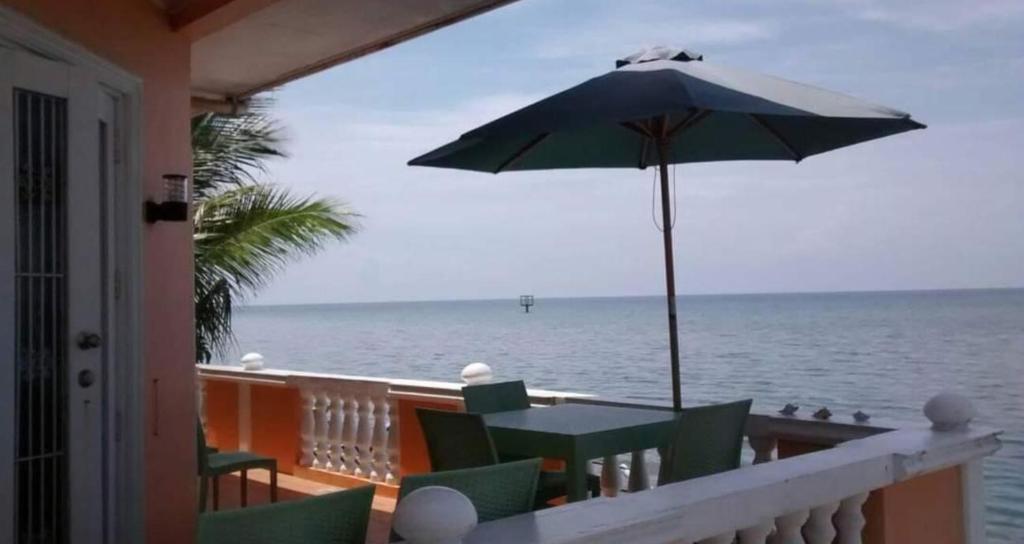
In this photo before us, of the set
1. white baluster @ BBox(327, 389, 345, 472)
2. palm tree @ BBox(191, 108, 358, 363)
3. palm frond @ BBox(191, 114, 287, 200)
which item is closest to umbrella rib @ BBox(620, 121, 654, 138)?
white baluster @ BBox(327, 389, 345, 472)

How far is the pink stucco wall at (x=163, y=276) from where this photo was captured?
409 centimetres

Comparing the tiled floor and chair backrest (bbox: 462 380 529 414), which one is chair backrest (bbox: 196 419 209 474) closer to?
the tiled floor

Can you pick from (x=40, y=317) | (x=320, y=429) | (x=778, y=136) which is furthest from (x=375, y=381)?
(x=778, y=136)

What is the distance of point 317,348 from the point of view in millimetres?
50500

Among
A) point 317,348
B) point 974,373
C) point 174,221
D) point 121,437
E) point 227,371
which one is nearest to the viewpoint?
point 121,437

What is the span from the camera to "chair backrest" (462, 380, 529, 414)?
4.48 metres

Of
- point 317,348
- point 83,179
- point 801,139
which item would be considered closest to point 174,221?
point 83,179

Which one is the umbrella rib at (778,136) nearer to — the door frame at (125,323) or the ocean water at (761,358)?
the ocean water at (761,358)

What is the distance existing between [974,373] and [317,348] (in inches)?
1271

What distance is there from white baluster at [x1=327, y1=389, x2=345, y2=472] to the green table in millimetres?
2741

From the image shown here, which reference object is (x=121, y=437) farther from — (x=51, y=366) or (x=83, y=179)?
(x=83, y=179)

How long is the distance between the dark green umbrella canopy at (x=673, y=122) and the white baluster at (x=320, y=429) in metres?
2.90

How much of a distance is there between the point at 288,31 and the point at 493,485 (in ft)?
11.5

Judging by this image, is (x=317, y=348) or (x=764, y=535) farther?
(x=317, y=348)
